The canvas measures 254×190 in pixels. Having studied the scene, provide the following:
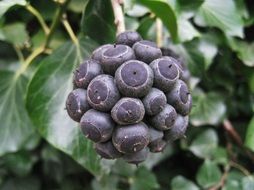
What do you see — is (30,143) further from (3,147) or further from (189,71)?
(189,71)

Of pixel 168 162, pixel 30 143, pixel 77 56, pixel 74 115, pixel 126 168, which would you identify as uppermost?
pixel 74 115

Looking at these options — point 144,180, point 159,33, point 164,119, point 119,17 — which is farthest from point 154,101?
point 144,180

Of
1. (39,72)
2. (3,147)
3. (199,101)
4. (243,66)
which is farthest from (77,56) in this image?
(243,66)

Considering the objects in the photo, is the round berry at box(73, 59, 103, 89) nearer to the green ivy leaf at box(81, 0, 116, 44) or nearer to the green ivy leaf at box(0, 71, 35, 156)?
the green ivy leaf at box(81, 0, 116, 44)

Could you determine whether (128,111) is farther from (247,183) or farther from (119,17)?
(247,183)

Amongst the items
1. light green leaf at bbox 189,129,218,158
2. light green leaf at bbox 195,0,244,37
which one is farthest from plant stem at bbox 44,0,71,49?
light green leaf at bbox 189,129,218,158

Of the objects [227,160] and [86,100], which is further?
[227,160]
